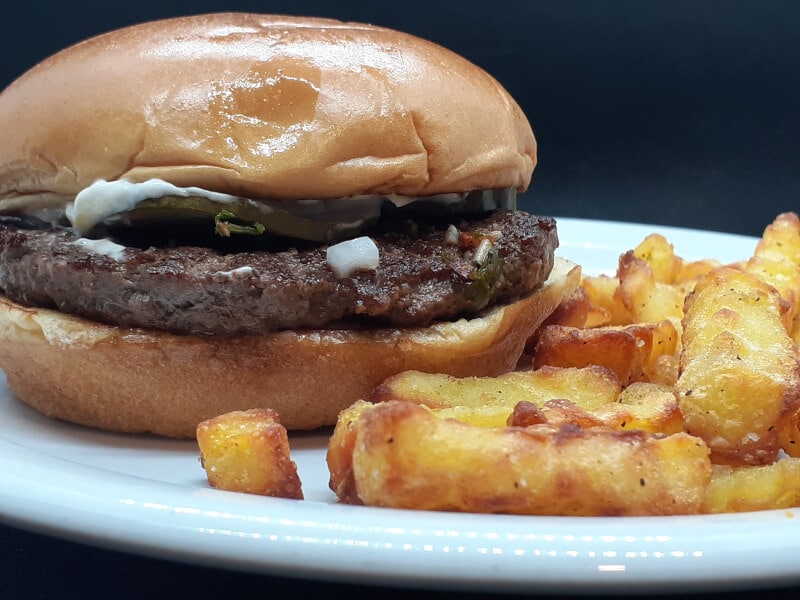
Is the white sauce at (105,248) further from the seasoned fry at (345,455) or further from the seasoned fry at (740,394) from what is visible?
the seasoned fry at (740,394)

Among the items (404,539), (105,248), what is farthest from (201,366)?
(404,539)

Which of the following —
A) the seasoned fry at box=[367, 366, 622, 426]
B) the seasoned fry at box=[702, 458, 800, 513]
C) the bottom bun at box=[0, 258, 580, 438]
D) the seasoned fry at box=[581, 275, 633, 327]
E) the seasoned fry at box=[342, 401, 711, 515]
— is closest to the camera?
the seasoned fry at box=[342, 401, 711, 515]

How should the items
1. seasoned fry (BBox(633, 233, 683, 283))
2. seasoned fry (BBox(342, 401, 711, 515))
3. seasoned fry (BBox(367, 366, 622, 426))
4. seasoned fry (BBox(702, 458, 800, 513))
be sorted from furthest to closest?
1. seasoned fry (BBox(633, 233, 683, 283))
2. seasoned fry (BBox(367, 366, 622, 426))
3. seasoned fry (BBox(702, 458, 800, 513))
4. seasoned fry (BBox(342, 401, 711, 515))

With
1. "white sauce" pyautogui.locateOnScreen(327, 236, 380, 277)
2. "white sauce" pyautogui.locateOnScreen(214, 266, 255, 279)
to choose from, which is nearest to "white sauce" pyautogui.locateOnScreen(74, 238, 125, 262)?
"white sauce" pyautogui.locateOnScreen(214, 266, 255, 279)

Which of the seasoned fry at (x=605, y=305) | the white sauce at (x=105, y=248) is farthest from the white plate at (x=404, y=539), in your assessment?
the seasoned fry at (x=605, y=305)

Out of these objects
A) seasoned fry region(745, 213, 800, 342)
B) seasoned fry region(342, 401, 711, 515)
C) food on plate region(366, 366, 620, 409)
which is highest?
seasoned fry region(342, 401, 711, 515)

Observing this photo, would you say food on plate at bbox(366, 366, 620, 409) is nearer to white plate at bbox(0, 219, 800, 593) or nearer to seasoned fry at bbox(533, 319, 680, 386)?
seasoned fry at bbox(533, 319, 680, 386)

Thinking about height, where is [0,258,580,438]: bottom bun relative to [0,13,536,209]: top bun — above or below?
below
